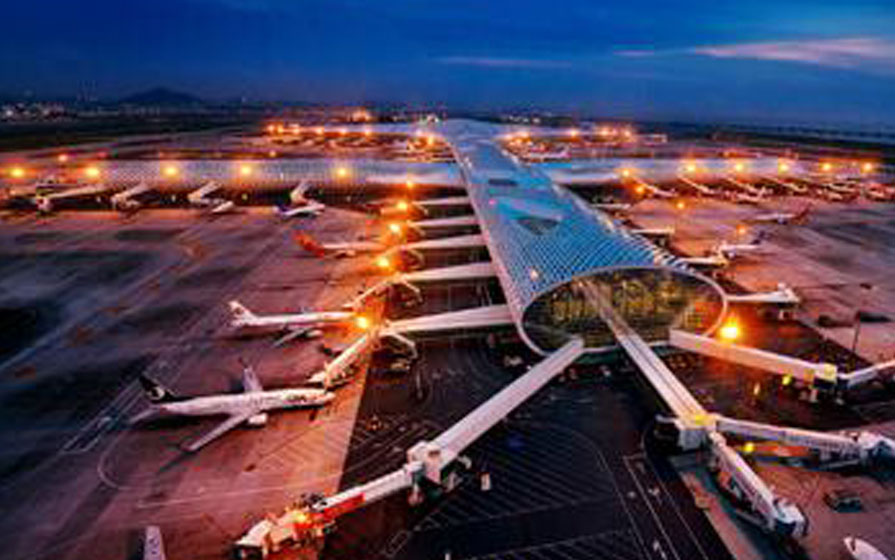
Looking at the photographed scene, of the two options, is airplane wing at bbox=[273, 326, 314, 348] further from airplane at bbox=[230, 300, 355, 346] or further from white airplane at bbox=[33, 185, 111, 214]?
white airplane at bbox=[33, 185, 111, 214]

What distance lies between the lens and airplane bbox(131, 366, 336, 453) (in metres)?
39.9

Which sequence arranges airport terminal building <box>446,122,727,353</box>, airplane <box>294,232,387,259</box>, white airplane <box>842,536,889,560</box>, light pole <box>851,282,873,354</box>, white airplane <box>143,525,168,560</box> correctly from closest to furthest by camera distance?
white airplane <box>842,536,889,560</box>, white airplane <box>143,525,168,560</box>, airport terminal building <box>446,122,727,353</box>, light pole <box>851,282,873,354</box>, airplane <box>294,232,387,259</box>

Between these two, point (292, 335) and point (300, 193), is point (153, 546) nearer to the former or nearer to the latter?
point (292, 335)

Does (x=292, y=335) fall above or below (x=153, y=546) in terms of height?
above

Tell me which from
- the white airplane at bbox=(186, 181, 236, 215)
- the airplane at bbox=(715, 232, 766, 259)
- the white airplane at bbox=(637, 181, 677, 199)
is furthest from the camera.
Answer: the white airplane at bbox=(637, 181, 677, 199)

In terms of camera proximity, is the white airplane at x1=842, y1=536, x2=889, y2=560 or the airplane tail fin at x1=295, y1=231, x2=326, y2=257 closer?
the white airplane at x1=842, y1=536, x2=889, y2=560

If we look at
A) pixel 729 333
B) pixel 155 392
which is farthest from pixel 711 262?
pixel 155 392

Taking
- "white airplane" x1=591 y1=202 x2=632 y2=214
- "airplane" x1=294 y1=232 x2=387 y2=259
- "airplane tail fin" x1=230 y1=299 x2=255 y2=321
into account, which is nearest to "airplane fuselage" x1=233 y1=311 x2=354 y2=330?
"airplane tail fin" x1=230 y1=299 x2=255 y2=321

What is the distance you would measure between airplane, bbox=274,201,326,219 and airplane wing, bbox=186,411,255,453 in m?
69.2

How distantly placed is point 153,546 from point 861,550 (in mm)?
40605

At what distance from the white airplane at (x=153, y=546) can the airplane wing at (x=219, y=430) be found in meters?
8.96

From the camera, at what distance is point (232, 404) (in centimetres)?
4103

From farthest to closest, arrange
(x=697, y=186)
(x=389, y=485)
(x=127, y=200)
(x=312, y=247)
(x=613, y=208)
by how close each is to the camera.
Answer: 1. (x=697, y=186)
2. (x=127, y=200)
3. (x=613, y=208)
4. (x=312, y=247)
5. (x=389, y=485)

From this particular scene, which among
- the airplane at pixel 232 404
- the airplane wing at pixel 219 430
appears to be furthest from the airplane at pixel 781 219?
the airplane wing at pixel 219 430
